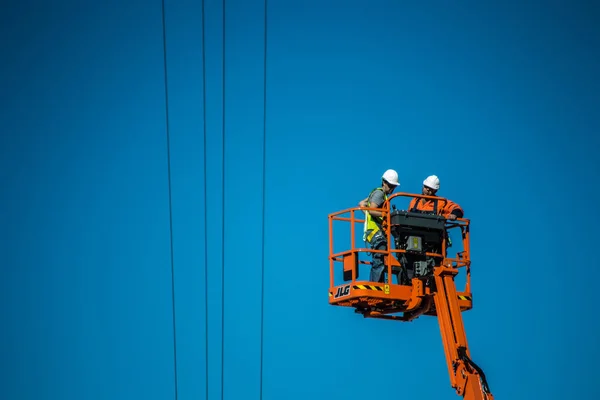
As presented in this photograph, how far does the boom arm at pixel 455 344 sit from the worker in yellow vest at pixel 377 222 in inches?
63.3

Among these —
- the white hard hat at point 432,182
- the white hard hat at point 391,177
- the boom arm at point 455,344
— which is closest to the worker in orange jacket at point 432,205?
the white hard hat at point 432,182

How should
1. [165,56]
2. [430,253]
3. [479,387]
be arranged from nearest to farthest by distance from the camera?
[479,387] < [430,253] < [165,56]

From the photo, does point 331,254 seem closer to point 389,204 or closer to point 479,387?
point 389,204

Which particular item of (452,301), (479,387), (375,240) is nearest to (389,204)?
(375,240)

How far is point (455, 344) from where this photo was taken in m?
24.2

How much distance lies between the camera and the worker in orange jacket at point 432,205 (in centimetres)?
2664

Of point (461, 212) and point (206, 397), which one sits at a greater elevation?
point (461, 212)

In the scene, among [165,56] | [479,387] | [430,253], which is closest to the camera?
[479,387]

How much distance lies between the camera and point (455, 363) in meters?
24.0

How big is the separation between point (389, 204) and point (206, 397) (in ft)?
30.7

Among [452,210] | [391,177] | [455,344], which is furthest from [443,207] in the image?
[455,344]

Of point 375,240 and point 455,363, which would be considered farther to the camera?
point 375,240

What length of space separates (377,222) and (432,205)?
3.66ft

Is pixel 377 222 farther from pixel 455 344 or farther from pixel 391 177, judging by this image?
pixel 455 344
